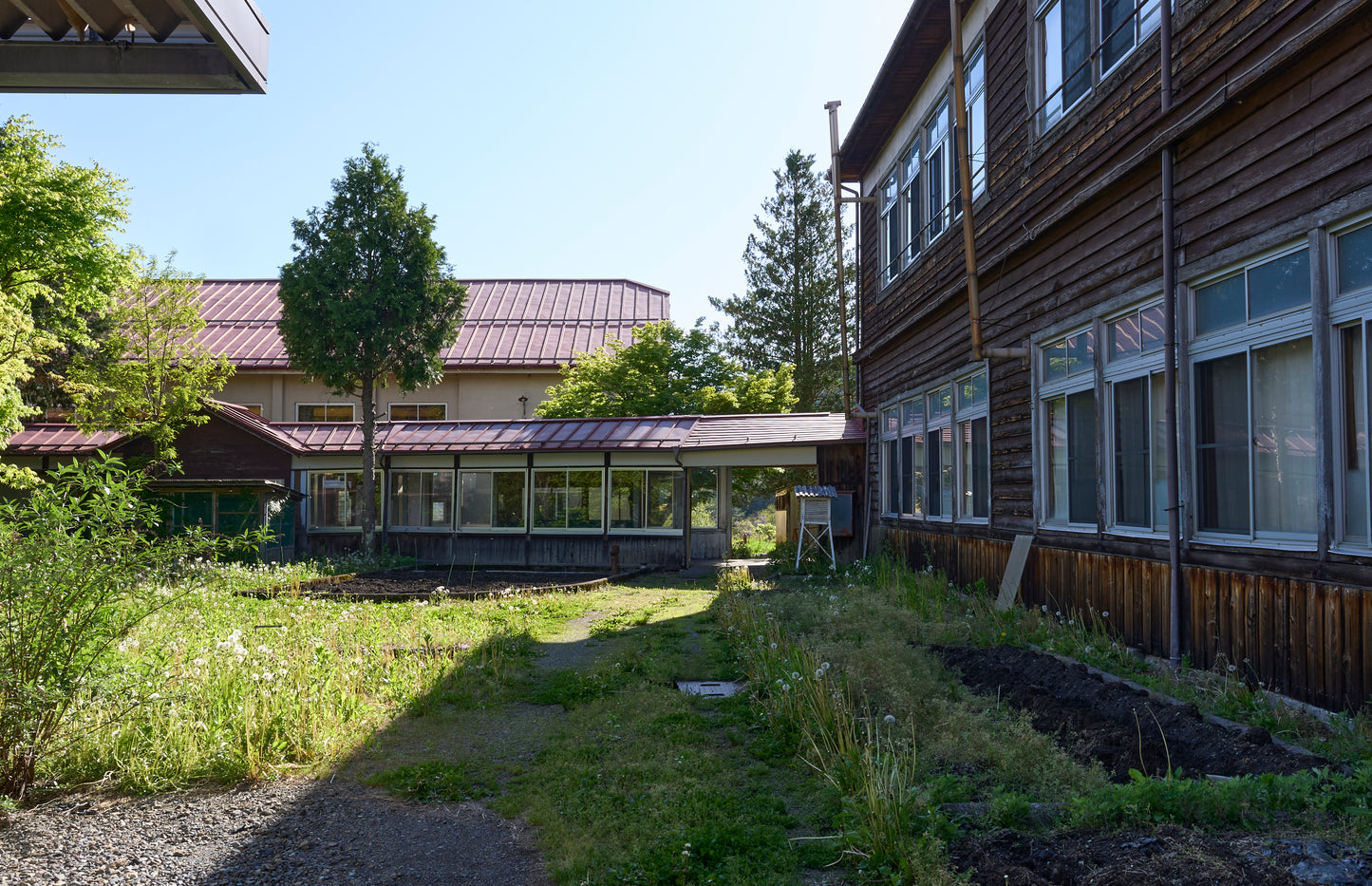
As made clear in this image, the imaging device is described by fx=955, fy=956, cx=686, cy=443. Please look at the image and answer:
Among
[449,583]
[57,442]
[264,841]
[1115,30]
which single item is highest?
[1115,30]

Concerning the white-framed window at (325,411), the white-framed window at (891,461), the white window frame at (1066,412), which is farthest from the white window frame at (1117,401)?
the white-framed window at (325,411)

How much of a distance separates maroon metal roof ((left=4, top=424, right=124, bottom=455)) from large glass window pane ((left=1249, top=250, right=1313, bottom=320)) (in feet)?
80.3

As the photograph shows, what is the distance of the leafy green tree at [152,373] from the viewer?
22297mm

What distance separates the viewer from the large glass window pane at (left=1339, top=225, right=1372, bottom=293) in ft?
16.5

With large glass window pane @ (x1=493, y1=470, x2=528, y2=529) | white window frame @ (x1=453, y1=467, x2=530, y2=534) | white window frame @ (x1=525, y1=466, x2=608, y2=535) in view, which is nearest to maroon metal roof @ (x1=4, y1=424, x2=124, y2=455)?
white window frame @ (x1=453, y1=467, x2=530, y2=534)

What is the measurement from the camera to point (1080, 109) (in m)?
8.43

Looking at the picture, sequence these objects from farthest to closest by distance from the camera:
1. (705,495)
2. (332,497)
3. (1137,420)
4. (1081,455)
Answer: (705,495) → (332,497) → (1081,455) → (1137,420)

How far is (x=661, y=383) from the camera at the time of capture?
2947 centimetres

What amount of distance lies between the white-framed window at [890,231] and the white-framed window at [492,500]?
10.4 meters

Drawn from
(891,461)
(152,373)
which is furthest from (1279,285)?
(152,373)

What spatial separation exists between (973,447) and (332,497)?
17385mm

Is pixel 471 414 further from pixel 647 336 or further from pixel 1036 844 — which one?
pixel 1036 844

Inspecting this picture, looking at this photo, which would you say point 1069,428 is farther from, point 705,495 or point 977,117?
point 705,495

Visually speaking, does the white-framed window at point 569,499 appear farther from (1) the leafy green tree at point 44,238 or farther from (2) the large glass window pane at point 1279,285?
(2) the large glass window pane at point 1279,285
